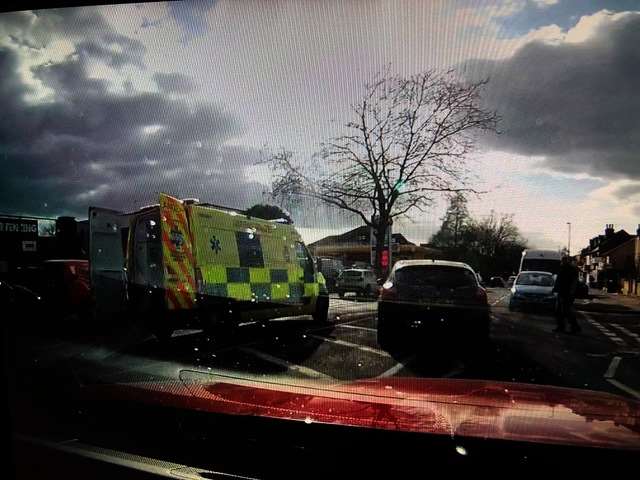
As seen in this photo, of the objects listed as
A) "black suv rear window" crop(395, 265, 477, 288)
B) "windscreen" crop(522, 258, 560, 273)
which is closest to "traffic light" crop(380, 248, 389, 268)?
"black suv rear window" crop(395, 265, 477, 288)

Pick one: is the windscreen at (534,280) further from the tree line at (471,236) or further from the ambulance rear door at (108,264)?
the ambulance rear door at (108,264)

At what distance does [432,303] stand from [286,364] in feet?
5.46

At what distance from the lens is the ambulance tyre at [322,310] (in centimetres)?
A: 812

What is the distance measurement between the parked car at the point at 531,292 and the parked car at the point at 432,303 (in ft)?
18.2

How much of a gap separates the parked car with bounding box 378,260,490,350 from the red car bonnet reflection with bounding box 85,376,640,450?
291 cm

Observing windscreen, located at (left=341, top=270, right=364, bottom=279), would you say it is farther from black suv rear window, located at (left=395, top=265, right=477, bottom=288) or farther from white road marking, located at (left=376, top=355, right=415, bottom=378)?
white road marking, located at (left=376, top=355, right=415, bottom=378)

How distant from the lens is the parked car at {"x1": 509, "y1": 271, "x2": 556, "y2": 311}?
36.2 ft

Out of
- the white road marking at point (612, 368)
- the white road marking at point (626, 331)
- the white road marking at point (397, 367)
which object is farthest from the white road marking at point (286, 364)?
the white road marking at point (626, 331)

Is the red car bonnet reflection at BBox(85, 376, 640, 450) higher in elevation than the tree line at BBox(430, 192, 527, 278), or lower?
lower

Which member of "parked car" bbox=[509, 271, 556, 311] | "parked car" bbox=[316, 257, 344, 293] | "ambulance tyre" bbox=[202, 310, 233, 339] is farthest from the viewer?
"parked car" bbox=[509, 271, 556, 311]

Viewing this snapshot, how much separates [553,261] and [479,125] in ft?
34.5

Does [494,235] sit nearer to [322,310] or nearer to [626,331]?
[322,310]

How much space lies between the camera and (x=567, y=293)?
827 cm

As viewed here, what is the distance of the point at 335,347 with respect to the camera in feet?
19.5
